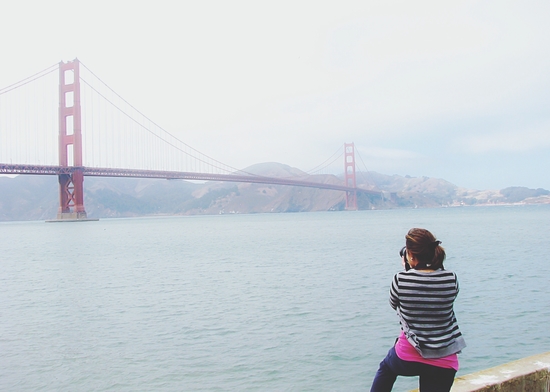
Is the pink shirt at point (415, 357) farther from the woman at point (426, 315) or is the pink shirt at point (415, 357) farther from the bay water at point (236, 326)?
the bay water at point (236, 326)

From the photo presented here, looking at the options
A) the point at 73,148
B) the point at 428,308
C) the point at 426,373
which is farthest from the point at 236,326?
the point at 73,148

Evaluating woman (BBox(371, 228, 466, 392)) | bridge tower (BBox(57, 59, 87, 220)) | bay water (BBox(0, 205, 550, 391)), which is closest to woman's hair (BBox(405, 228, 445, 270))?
woman (BBox(371, 228, 466, 392))

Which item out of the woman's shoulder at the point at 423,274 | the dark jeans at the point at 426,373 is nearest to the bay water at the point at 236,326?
the dark jeans at the point at 426,373

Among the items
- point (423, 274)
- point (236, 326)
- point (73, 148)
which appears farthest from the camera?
point (73, 148)

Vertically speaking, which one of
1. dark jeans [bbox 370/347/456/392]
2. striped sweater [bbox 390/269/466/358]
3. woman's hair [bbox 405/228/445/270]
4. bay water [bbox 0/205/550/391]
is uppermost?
woman's hair [bbox 405/228/445/270]

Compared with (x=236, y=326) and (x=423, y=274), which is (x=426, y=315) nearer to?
(x=423, y=274)

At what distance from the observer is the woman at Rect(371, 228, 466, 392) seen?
2154 mm

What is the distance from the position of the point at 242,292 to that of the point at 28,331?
4.02 m

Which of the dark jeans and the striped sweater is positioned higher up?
the striped sweater

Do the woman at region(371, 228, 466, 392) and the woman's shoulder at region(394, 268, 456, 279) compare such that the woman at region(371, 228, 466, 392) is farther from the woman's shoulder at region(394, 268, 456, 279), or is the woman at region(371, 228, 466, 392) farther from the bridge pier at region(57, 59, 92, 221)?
the bridge pier at region(57, 59, 92, 221)

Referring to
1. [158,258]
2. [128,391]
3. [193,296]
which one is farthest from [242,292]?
[158,258]

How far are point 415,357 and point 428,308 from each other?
22 centimetres

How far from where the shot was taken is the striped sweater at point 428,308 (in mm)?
2150

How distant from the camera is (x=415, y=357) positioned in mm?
2248
